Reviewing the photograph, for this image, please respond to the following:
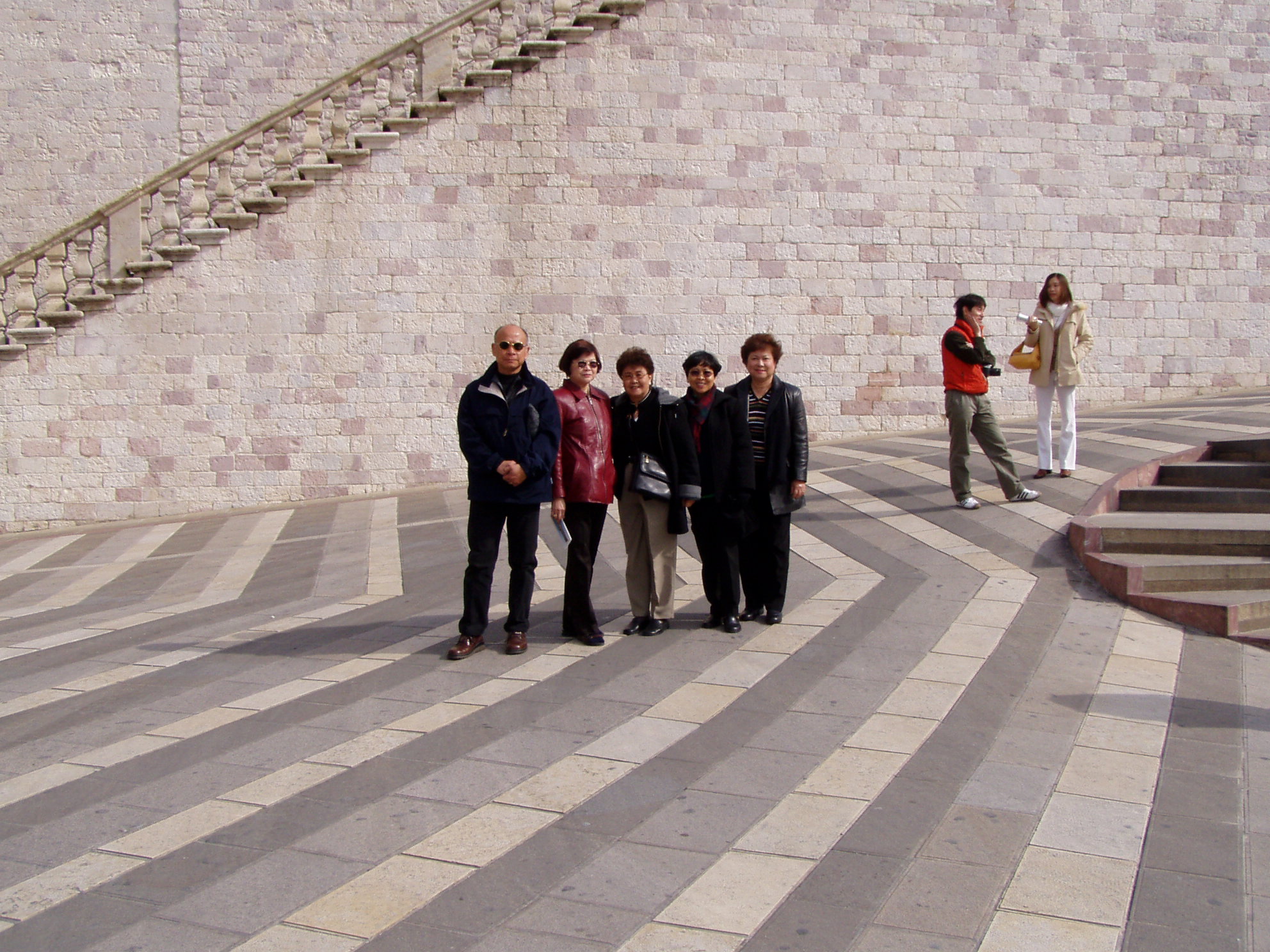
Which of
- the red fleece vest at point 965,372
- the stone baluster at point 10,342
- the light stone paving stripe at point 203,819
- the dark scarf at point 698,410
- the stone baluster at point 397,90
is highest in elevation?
the stone baluster at point 397,90

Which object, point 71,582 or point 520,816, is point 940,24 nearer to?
point 71,582

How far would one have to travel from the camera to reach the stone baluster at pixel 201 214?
13.3 metres

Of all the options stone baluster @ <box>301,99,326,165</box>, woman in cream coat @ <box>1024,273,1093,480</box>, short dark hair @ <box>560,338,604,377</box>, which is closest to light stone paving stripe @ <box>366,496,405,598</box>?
short dark hair @ <box>560,338,604,377</box>

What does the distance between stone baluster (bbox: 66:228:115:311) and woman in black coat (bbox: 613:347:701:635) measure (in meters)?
8.99

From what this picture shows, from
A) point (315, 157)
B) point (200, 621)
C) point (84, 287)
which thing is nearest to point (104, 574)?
point (200, 621)

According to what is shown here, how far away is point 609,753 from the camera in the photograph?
4613 mm

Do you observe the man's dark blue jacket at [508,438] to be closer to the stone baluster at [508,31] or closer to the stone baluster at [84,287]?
the stone baluster at [84,287]

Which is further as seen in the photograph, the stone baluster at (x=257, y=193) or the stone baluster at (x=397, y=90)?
the stone baluster at (x=397, y=90)

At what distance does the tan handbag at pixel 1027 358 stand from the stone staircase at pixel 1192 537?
1241mm

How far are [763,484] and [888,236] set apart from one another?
30.8 feet

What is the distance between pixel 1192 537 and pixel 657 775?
4.74 meters

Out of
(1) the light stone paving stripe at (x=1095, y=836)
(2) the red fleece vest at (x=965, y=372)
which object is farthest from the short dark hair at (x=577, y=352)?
(2) the red fleece vest at (x=965, y=372)

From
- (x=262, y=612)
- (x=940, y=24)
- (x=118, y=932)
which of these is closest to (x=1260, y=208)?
(x=940, y=24)

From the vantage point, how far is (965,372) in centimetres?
872
